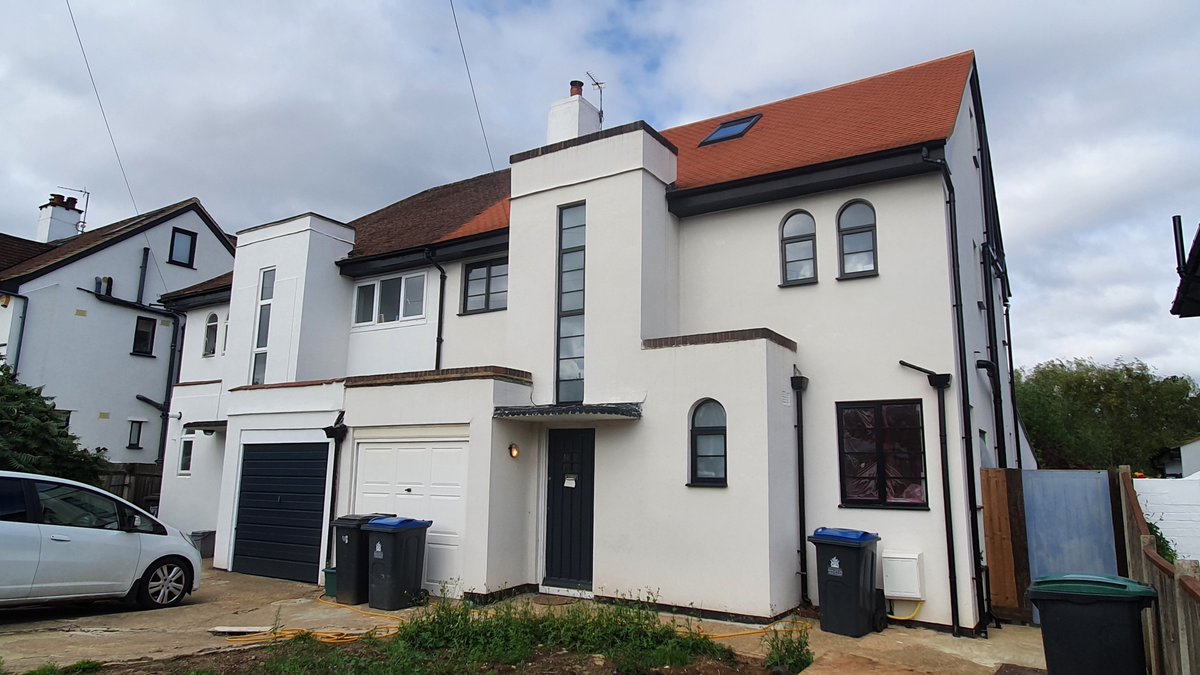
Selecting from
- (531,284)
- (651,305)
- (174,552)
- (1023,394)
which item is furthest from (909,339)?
(1023,394)

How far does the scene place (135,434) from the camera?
22078 millimetres

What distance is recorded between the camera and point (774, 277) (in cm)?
1073

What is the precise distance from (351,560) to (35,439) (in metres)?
7.99

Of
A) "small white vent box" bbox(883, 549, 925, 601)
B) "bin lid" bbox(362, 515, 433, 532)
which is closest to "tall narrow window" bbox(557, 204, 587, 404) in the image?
"bin lid" bbox(362, 515, 433, 532)

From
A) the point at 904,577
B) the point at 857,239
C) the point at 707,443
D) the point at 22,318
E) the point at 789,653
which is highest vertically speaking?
the point at 22,318

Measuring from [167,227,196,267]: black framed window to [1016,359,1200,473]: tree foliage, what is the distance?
102 ft

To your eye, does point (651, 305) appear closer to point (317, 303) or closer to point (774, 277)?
point (774, 277)

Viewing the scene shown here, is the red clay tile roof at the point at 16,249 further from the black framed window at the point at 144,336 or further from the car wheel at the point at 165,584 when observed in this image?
the car wheel at the point at 165,584

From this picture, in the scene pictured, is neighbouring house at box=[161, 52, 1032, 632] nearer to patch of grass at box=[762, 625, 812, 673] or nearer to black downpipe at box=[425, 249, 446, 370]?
black downpipe at box=[425, 249, 446, 370]

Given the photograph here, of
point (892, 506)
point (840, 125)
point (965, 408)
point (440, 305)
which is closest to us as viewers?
point (965, 408)

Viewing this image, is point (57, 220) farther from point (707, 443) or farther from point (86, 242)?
point (707, 443)

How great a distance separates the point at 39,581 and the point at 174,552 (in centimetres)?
159

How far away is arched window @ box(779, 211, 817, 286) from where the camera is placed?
414 inches

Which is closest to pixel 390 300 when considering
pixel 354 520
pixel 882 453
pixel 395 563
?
pixel 354 520
